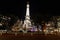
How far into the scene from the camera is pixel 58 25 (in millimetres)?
1055

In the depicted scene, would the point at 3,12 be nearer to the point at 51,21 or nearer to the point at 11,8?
the point at 11,8

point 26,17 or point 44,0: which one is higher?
point 44,0

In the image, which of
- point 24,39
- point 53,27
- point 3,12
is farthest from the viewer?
point 3,12

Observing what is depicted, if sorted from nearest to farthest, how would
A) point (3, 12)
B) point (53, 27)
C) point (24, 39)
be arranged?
1. point (24, 39)
2. point (53, 27)
3. point (3, 12)

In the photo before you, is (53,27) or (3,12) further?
(3,12)

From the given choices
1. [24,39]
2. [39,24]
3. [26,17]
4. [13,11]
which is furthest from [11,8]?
[24,39]

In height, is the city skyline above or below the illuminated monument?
above

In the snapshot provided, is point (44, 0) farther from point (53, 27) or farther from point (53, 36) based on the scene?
point (53, 36)

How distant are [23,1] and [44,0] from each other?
0.20 metres

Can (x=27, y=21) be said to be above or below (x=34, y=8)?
below

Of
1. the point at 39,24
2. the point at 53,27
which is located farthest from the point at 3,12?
the point at 53,27

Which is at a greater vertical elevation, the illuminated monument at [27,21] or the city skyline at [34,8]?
the city skyline at [34,8]

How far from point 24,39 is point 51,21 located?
0.36 metres

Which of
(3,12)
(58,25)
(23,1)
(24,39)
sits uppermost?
(23,1)
